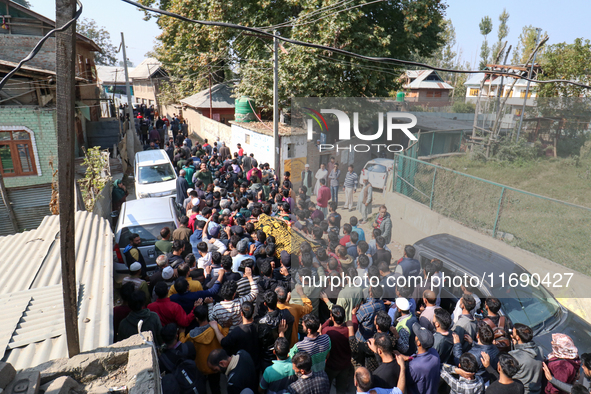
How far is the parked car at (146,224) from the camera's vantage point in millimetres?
6578

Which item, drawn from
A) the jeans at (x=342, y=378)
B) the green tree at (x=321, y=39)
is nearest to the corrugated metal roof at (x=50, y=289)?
the jeans at (x=342, y=378)

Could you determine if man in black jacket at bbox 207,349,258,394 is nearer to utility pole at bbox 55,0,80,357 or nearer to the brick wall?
utility pole at bbox 55,0,80,357

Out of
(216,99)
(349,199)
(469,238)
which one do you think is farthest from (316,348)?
(216,99)

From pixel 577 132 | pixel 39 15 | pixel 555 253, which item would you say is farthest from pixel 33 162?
pixel 577 132

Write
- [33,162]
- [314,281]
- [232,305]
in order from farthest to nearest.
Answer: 1. [33,162]
2. [314,281]
3. [232,305]

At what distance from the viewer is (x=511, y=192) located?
7438 millimetres

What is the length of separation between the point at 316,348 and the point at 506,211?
607 cm

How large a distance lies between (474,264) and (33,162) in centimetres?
1313

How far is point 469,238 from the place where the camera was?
8.08 metres

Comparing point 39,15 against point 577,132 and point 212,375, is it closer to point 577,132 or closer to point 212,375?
point 212,375

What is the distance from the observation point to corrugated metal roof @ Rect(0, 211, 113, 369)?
278 cm

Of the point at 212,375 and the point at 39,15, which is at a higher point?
the point at 39,15

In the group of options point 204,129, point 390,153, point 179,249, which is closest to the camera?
point 179,249

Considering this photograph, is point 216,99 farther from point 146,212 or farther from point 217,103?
point 146,212
